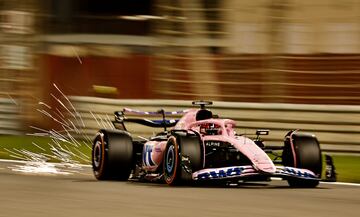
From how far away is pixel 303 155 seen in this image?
14547 millimetres

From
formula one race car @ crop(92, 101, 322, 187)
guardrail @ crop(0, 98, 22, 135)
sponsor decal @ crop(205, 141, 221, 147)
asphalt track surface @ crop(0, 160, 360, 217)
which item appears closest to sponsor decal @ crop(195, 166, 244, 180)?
formula one race car @ crop(92, 101, 322, 187)

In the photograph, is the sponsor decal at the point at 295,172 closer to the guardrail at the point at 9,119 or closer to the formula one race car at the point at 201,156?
the formula one race car at the point at 201,156

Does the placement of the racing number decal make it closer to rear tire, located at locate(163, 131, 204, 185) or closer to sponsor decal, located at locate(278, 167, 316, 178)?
rear tire, located at locate(163, 131, 204, 185)

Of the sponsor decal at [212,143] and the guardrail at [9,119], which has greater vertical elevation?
the guardrail at [9,119]

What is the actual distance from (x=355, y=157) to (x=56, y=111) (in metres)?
6.80

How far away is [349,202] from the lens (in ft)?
41.5

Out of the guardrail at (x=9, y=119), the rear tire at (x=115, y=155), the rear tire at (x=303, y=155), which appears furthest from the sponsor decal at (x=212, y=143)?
the guardrail at (x=9, y=119)

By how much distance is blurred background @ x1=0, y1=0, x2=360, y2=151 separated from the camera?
20.7 metres

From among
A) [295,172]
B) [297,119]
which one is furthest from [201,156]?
[297,119]

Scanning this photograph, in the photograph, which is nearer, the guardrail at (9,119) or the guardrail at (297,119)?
the guardrail at (297,119)

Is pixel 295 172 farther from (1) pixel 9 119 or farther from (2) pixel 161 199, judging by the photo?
(1) pixel 9 119

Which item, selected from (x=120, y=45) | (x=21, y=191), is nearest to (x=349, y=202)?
(x=21, y=191)

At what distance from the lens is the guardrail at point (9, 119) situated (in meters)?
24.3

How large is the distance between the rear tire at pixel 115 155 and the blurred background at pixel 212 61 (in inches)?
217
